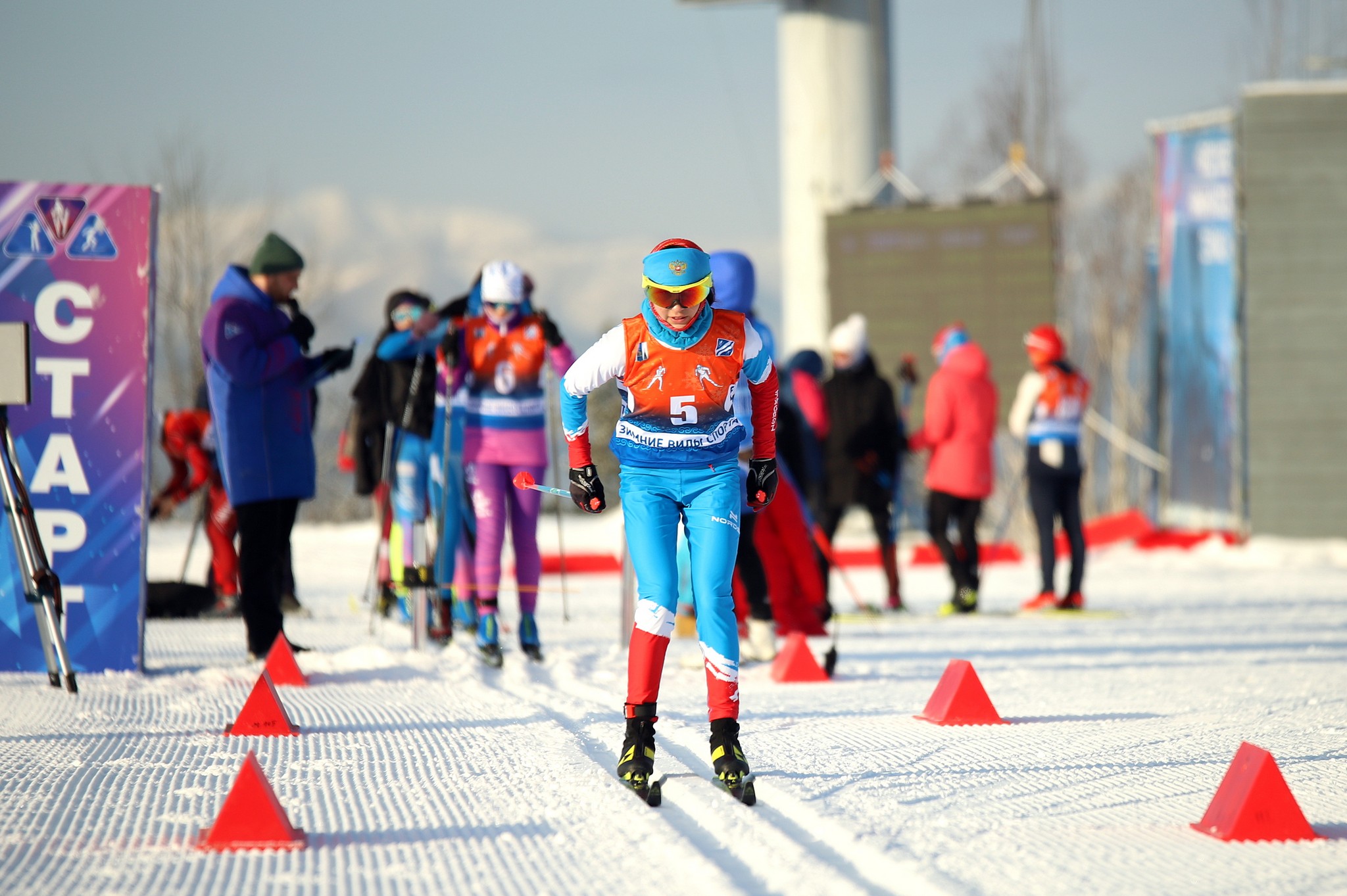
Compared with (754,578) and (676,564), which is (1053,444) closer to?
(754,578)

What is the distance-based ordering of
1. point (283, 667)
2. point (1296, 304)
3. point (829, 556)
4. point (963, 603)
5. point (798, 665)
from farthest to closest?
1. point (1296, 304)
2. point (963, 603)
3. point (829, 556)
4. point (798, 665)
5. point (283, 667)

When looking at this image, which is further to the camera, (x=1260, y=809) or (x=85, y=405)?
(x=85, y=405)

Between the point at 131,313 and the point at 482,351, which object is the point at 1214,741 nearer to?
the point at 482,351

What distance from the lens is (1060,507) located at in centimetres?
1095

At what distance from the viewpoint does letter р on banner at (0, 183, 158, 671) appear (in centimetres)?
691

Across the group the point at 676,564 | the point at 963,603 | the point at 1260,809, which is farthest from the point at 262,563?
the point at 963,603

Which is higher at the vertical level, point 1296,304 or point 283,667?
point 1296,304

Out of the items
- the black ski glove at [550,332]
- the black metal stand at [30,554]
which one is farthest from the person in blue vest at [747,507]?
the black metal stand at [30,554]

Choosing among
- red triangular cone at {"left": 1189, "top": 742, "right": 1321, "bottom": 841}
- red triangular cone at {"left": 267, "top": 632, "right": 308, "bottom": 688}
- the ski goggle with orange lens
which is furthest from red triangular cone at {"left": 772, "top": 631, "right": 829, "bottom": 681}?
red triangular cone at {"left": 1189, "top": 742, "right": 1321, "bottom": 841}

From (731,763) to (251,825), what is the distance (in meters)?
1.36

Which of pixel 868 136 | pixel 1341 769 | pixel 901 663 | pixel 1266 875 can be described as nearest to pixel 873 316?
pixel 868 136

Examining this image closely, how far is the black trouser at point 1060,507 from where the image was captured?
10820mm

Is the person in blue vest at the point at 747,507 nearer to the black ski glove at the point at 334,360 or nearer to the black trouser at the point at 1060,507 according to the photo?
the black ski glove at the point at 334,360

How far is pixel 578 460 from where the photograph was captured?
4.77 meters
